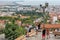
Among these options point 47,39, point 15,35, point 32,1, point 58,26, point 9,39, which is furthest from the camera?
point 32,1

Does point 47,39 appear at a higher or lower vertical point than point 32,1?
higher

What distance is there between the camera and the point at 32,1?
322 feet

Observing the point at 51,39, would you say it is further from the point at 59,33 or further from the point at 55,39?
the point at 59,33

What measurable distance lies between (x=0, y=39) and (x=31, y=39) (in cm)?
79

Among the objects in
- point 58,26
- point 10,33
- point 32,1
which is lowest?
point 32,1

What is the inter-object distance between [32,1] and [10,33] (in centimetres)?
8887

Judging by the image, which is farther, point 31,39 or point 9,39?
point 9,39

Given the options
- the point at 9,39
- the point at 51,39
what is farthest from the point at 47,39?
the point at 9,39

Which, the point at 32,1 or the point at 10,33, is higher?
the point at 10,33

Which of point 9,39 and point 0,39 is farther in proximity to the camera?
point 9,39

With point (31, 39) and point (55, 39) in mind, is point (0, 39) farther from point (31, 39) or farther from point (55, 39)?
point (55, 39)

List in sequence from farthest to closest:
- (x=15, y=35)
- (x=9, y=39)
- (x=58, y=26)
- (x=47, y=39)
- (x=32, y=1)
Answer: (x=32, y=1) < (x=15, y=35) < (x=9, y=39) < (x=58, y=26) < (x=47, y=39)

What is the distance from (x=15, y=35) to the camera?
9.05 metres

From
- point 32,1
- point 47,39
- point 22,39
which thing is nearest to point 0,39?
point 22,39
